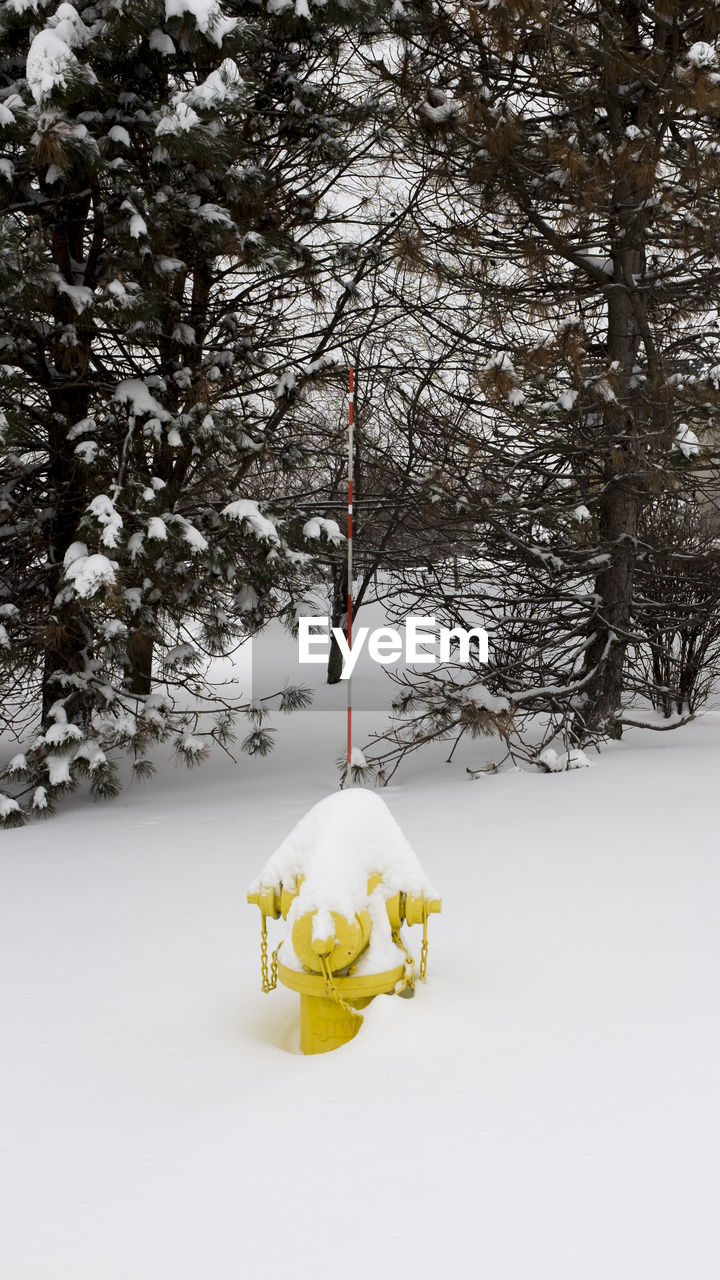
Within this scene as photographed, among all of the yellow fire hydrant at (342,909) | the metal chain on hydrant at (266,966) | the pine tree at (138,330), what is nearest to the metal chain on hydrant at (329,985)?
the yellow fire hydrant at (342,909)

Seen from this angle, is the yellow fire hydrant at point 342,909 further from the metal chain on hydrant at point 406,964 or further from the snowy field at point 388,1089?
the snowy field at point 388,1089

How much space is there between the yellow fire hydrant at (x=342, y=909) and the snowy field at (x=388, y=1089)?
13 cm

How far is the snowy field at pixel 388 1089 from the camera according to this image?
208cm

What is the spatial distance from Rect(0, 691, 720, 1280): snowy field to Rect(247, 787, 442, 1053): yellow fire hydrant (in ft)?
0.42

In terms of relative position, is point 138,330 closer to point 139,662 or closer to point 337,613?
point 139,662

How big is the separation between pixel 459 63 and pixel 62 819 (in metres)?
5.73

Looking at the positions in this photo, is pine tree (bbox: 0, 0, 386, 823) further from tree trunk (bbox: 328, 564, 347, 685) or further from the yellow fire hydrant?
tree trunk (bbox: 328, 564, 347, 685)

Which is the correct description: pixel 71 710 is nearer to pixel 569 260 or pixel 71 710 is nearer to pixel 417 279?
pixel 417 279

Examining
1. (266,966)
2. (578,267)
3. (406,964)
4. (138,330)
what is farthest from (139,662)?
(406,964)

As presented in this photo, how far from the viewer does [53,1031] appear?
127 inches

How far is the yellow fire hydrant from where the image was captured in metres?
2.85

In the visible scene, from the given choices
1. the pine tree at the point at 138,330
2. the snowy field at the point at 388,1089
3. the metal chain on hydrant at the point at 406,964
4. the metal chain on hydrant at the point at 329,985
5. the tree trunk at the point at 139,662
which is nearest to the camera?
the snowy field at the point at 388,1089

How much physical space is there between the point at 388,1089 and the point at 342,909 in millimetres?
449

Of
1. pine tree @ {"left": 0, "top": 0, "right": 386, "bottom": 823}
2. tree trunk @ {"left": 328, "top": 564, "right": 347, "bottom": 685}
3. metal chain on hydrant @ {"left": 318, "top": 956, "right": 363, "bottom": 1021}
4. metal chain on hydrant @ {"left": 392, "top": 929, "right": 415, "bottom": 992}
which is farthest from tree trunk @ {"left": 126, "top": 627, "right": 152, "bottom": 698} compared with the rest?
metal chain on hydrant @ {"left": 318, "top": 956, "right": 363, "bottom": 1021}
